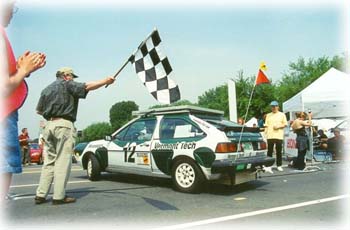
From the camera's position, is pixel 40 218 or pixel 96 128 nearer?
pixel 40 218

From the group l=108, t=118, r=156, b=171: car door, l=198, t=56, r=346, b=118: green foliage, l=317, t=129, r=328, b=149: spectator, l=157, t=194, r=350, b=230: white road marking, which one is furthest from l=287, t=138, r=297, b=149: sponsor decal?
l=198, t=56, r=346, b=118: green foliage

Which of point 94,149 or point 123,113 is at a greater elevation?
point 123,113

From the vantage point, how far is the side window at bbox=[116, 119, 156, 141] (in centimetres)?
770

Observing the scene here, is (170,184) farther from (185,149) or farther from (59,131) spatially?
(59,131)

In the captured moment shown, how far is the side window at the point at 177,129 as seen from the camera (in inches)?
274

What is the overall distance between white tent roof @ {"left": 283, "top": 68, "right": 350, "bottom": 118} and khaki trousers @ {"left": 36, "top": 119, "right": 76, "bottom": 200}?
11040mm

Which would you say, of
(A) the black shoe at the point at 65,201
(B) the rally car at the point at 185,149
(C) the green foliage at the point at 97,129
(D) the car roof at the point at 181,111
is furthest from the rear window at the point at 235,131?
(C) the green foliage at the point at 97,129

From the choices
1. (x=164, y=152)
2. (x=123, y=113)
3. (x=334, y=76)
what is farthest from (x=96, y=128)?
(x=164, y=152)

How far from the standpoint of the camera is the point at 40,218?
192 inches

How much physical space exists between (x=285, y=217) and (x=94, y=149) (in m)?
4.91

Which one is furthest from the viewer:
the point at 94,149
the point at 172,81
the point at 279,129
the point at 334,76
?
the point at 334,76

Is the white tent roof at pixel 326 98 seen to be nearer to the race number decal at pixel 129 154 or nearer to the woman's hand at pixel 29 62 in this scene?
the race number decal at pixel 129 154

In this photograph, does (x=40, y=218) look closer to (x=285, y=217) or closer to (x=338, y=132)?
(x=285, y=217)

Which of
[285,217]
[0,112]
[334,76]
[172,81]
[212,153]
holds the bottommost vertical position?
[285,217]
